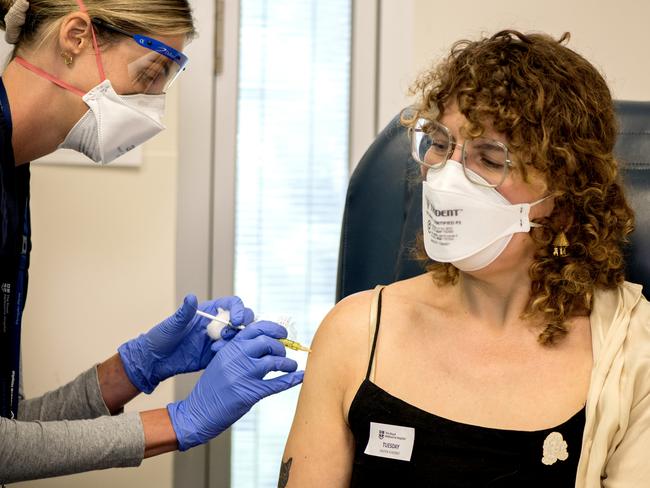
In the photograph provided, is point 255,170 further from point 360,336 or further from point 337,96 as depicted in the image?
point 360,336

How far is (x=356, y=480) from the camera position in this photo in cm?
148

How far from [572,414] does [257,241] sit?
1.30m

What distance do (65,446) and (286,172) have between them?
1.21 meters

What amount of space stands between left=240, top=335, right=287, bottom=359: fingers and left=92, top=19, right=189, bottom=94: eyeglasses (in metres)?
0.60

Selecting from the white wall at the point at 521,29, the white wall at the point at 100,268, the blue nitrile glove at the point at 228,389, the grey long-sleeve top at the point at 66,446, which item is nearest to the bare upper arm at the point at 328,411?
the blue nitrile glove at the point at 228,389

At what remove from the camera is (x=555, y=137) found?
146 centimetres

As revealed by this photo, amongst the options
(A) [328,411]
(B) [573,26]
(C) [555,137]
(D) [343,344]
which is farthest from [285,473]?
(B) [573,26]

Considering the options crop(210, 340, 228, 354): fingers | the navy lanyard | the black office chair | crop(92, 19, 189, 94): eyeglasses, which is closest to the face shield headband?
crop(92, 19, 189, 94): eyeglasses

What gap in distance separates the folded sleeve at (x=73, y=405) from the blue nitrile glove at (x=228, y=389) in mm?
282

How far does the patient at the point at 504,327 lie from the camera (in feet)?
4.69

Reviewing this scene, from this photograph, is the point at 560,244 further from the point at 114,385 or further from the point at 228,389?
the point at 114,385

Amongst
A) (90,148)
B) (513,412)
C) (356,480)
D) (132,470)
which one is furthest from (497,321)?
(132,470)

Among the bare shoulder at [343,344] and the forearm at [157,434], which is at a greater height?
the bare shoulder at [343,344]

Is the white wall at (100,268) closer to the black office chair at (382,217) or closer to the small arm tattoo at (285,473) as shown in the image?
the black office chair at (382,217)
